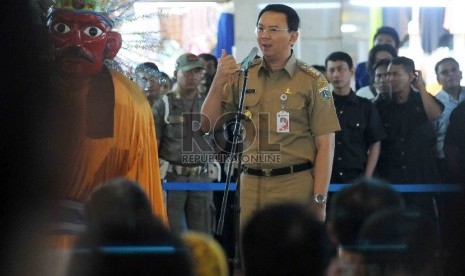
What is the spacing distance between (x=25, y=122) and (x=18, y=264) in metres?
0.50

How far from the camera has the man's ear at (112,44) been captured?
15.5ft

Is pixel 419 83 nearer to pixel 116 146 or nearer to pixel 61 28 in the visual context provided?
pixel 116 146

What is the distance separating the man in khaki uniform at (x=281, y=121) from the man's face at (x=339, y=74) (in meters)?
1.51

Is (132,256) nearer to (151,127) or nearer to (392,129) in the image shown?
(151,127)

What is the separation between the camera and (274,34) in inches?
230

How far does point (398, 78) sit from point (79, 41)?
3.45 metres

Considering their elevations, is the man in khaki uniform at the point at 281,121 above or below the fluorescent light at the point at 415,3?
below

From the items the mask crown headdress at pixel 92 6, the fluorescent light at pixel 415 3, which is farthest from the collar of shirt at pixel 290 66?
the fluorescent light at pixel 415 3

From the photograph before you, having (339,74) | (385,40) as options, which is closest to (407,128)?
(339,74)

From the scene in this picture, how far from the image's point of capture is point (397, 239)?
3.44 metres

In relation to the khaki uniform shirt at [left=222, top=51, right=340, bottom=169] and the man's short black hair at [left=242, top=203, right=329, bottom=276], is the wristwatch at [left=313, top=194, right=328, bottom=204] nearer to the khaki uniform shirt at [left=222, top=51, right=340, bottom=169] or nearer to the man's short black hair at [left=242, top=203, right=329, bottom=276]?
the khaki uniform shirt at [left=222, top=51, right=340, bottom=169]

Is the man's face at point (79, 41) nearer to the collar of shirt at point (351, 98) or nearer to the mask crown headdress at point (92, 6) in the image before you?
the mask crown headdress at point (92, 6)

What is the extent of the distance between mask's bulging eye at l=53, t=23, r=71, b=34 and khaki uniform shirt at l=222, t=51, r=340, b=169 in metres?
1.49

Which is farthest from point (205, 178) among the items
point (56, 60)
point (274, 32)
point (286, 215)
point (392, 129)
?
point (286, 215)
